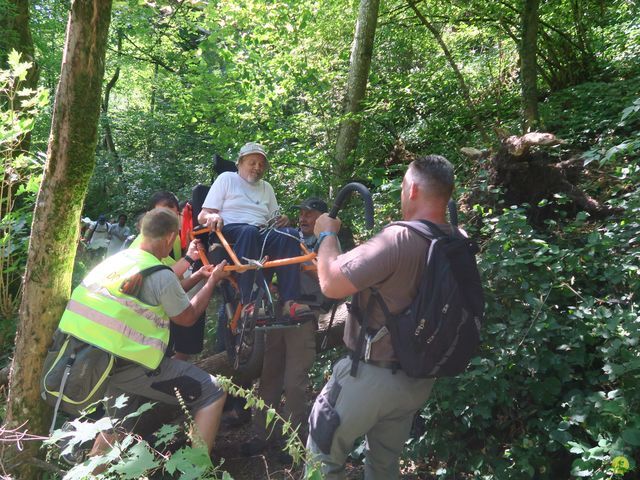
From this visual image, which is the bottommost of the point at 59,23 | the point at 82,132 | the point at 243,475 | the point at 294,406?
the point at 243,475

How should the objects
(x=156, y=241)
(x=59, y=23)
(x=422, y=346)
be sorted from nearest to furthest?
1. (x=422, y=346)
2. (x=156, y=241)
3. (x=59, y=23)

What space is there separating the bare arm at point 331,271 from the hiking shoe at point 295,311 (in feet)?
4.56

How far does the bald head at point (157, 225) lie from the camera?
11.6ft

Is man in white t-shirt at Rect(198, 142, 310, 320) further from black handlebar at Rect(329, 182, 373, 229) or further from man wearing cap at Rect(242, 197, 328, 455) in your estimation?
black handlebar at Rect(329, 182, 373, 229)

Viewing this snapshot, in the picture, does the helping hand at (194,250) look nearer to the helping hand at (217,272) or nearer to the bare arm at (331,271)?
the helping hand at (217,272)

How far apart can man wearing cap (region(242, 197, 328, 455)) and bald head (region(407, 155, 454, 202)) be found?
173 cm

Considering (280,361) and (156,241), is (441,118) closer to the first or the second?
(280,361)

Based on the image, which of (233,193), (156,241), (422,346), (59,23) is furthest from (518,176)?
(59,23)

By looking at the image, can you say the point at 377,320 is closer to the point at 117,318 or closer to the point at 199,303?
the point at 199,303

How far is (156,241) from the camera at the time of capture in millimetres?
3553

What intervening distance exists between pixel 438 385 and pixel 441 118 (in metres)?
5.34

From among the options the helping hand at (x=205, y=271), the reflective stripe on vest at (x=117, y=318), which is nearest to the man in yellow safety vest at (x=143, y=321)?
the reflective stripe on vest at (x=117, y=318)

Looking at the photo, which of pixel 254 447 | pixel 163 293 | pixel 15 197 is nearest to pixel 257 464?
pixel 254 447

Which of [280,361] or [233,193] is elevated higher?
[233,193]
